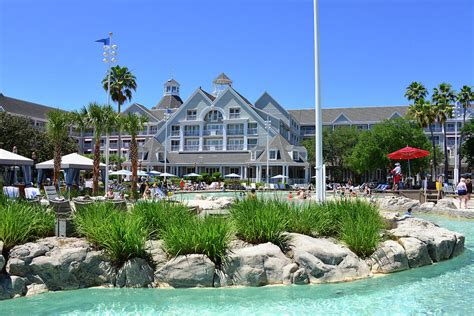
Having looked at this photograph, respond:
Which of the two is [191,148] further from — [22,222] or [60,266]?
[60,266]

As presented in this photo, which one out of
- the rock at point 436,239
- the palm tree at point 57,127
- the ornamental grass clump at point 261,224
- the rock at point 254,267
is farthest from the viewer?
the palm tree at point 57,127

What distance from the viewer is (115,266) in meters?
8.63

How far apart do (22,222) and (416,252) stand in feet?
28.7

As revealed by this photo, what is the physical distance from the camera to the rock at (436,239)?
10609mm

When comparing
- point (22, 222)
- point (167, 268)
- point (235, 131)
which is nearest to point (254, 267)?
point (167, 268)

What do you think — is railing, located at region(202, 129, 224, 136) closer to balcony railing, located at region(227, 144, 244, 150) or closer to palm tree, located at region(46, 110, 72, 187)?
balcony railing, located at region(227, 144, 244, 150)

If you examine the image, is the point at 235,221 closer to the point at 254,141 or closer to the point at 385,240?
the point at 385,240

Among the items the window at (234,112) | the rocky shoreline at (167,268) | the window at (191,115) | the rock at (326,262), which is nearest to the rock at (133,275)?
the rocky shoreline at (167,268)

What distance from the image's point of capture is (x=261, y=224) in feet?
31.0

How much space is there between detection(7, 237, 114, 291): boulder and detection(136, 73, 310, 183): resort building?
45.9 meters

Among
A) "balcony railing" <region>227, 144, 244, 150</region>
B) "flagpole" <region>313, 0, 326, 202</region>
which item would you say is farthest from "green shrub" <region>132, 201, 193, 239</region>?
"balcony railing" <region>227, 144, 244, 150</region>

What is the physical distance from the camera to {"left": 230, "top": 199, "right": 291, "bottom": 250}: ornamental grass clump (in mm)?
9430

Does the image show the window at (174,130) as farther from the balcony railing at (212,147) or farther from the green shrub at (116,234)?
the green shrub at (116,234)

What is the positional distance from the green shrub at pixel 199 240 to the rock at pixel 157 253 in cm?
17
